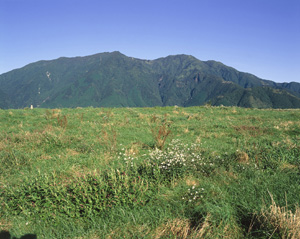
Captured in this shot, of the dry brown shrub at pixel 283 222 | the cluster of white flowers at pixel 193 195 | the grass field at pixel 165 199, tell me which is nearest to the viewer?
the dry brown shrub at pixel 283 222

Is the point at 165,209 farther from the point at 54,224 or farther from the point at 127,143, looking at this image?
the point at 127,143

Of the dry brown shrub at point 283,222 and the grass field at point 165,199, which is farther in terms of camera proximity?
the grass field at point 165,199

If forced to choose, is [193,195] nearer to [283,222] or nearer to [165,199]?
[165,199]

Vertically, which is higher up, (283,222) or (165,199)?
(283,222)

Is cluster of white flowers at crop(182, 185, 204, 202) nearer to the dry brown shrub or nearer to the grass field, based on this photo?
the grass field

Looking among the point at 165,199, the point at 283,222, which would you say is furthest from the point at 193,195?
the point at 283,222

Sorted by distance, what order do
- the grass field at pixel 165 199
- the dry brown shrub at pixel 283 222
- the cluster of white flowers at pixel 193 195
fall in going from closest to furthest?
the dry brown shrub at pixel 283 222 < the grass field at pixel 165 199 < the cluster of white flowers at pixel 193 195

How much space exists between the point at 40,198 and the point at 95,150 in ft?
14.8

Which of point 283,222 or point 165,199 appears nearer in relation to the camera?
point 283,222

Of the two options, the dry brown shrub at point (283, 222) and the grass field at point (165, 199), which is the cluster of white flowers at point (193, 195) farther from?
the dry brown shrub at point (283, 222)

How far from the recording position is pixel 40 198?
491 centimetres

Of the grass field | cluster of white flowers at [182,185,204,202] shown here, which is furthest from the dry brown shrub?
cluster of white flowers at [182,185,204,202]

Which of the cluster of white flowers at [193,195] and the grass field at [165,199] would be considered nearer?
the grass field at [165,199]

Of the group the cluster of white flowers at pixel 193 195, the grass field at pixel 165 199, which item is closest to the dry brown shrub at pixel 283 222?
the grass field at pixel 165 199
